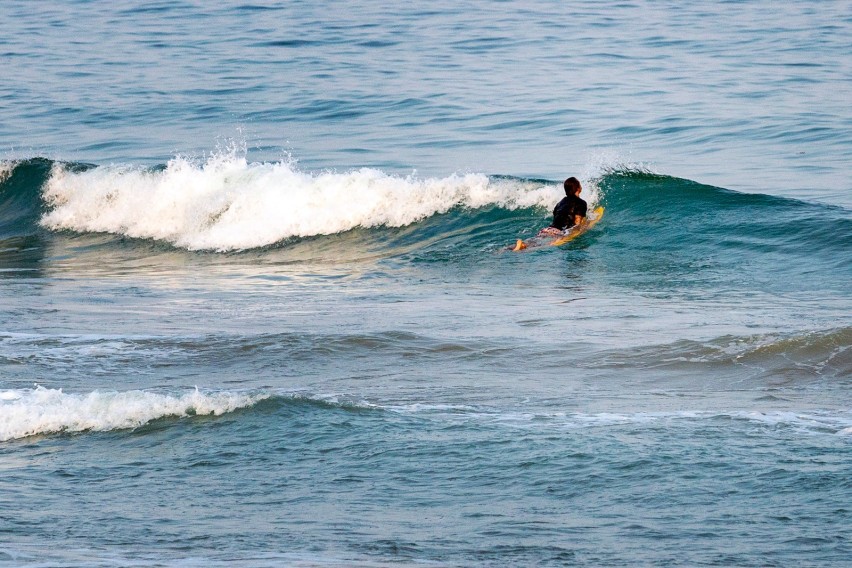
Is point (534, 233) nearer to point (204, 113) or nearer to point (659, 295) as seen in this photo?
point (659, 295)

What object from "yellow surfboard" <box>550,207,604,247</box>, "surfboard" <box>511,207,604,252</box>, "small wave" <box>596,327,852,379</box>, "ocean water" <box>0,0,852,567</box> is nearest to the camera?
"ocean water" <box>0,0,852,567</box>

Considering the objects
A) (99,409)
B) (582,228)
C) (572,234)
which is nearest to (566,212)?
(572,234)

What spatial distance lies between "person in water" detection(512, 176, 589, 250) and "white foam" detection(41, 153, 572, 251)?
1848mm

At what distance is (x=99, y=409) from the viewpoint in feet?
23.5

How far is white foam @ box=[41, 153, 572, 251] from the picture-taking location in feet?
56.9

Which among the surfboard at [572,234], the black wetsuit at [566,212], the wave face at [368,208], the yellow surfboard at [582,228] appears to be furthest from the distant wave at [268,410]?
the black wetsuit at [566,212]

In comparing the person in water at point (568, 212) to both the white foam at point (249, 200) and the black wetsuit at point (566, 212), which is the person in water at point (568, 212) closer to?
the black wetsuit at point (566, 212)

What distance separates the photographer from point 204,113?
25.8 m

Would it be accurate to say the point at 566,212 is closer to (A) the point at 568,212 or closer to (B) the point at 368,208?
(A) the point at 568,212

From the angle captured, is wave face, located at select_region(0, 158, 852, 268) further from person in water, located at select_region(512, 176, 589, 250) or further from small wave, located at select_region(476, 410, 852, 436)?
small wave, located at select_region(476, 410, 852, 436)

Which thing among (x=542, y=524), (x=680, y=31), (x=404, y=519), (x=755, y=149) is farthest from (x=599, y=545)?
(x=680, y=31)

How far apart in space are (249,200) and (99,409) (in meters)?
11.4

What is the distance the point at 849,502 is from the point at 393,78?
76.7 ft

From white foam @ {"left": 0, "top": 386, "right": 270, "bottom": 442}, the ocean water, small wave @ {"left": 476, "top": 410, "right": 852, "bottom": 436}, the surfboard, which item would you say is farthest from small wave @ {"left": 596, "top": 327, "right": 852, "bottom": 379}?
the surfboard
